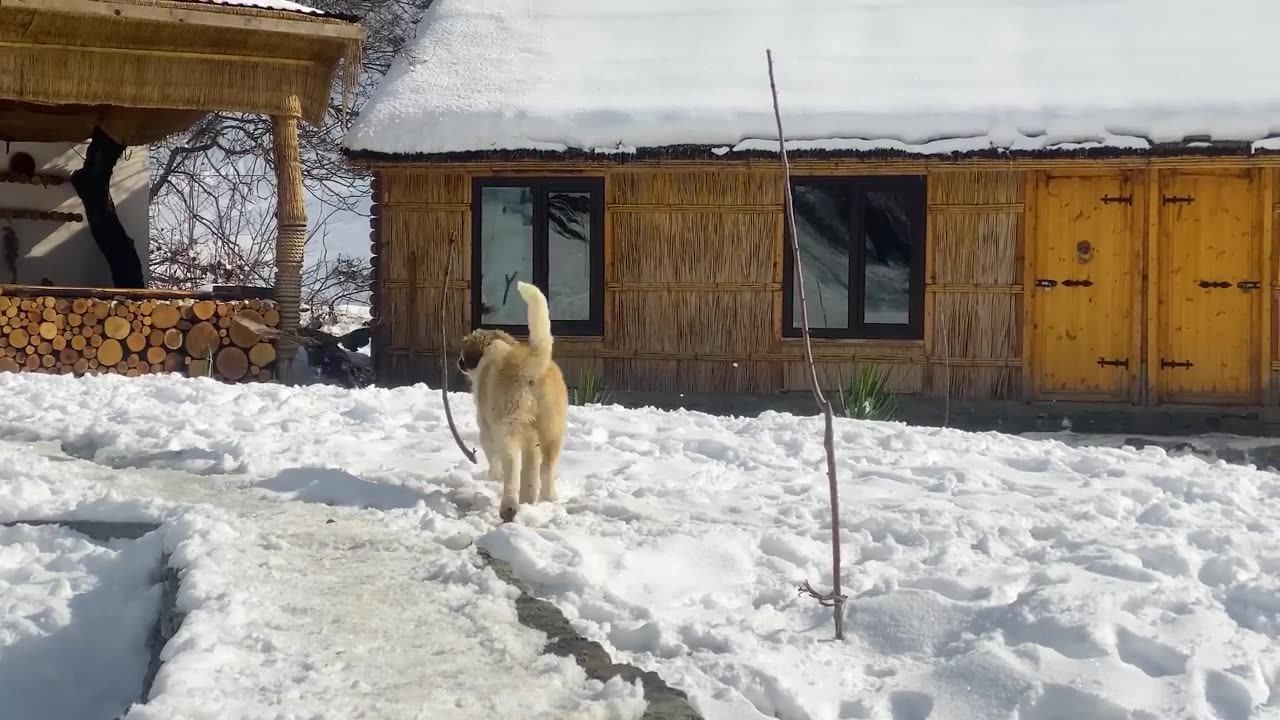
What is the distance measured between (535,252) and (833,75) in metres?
3.10

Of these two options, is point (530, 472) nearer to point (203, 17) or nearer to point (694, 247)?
point (203, 17)

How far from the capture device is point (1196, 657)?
4039 millimetres

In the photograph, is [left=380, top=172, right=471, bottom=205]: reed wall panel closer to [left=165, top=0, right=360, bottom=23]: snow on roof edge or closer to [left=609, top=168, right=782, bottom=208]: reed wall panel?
[left=609, top=168, right=782, bottom=208]: reed wall panel

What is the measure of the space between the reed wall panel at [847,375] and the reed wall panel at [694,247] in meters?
0.84

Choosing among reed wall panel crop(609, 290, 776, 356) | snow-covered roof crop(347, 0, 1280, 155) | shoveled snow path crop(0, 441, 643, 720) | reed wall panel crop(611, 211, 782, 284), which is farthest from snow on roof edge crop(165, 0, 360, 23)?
shoveled snow path crop(0, 441, 643, 720)

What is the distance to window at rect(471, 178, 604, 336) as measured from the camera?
12195 millimetres

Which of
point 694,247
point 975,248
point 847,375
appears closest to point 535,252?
point 694,247

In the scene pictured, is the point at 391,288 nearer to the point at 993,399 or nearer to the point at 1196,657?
the point at 993,399

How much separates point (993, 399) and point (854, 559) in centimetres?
681

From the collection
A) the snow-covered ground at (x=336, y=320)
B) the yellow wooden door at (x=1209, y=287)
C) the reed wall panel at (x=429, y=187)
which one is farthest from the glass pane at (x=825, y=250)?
the snow-covered ground at (x=336, y=320)

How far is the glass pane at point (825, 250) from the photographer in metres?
12.0

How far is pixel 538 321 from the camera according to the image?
213 inches

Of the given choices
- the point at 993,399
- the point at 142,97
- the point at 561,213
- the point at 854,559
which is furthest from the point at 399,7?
the point at 854,559

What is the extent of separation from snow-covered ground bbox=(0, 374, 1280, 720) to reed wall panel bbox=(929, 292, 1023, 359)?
13.3 feet
